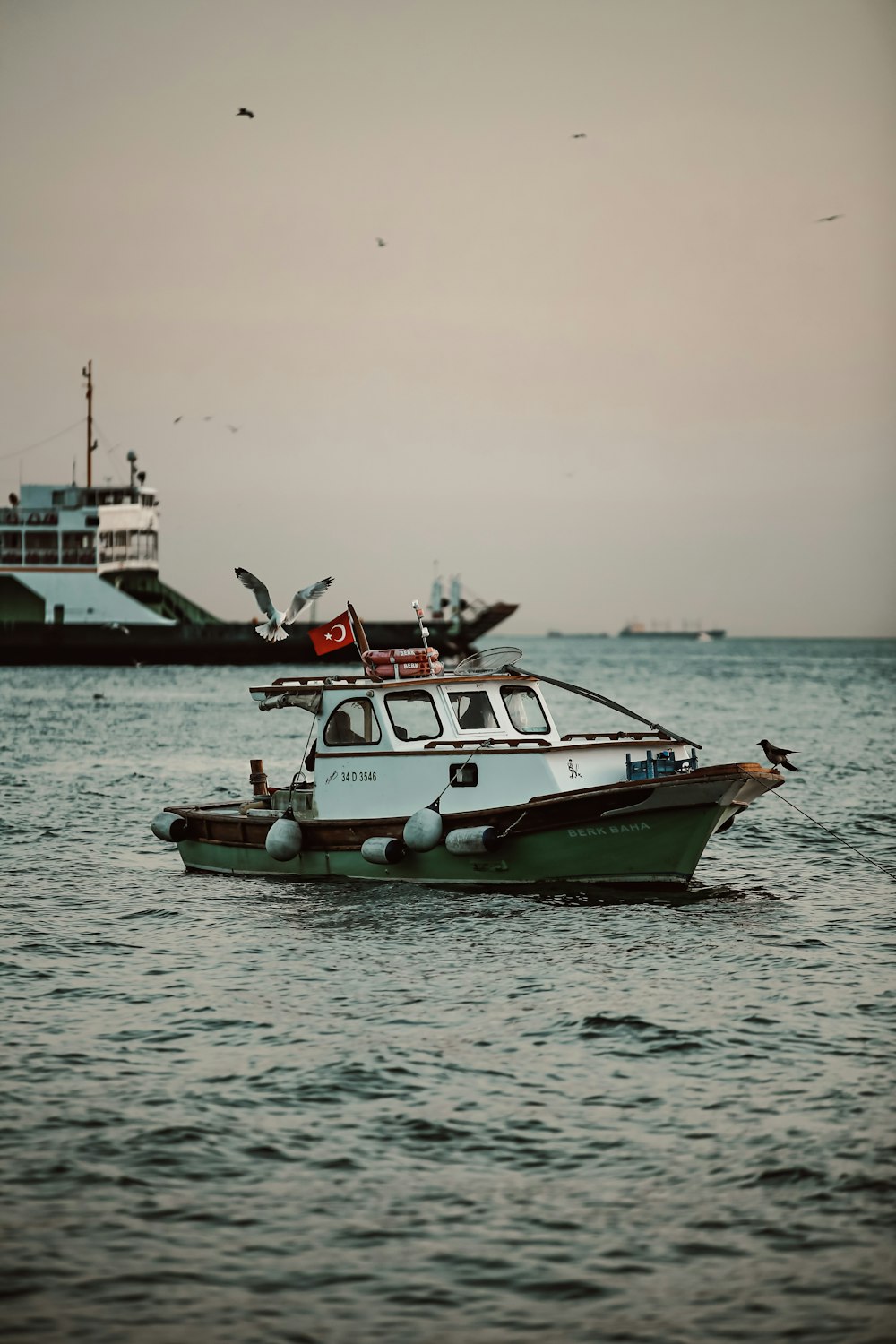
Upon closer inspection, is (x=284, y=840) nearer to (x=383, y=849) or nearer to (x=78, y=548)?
(x=383, y=849)

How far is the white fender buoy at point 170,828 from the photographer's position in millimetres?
22797

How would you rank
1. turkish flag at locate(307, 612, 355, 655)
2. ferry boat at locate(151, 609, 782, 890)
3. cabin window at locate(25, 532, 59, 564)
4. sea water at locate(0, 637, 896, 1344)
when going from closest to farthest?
sea water at locate(0, 637, 896, 1344) < ferry boat at locate(151, 609, 782, 890) < turkish flag at locate(307, 612, 355, 655) < cabin window at locate(25, 532, 59, 564)

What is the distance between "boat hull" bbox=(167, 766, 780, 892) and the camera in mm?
18500

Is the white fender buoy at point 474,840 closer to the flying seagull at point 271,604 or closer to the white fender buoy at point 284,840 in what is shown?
the white fender buoy at point 284,840

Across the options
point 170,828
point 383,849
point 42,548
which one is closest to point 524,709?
point 383,849

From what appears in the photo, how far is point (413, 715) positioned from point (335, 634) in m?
1.63

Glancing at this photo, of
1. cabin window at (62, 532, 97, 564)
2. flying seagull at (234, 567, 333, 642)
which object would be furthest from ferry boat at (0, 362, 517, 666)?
flying seagull at (234, 567, 333, 642)

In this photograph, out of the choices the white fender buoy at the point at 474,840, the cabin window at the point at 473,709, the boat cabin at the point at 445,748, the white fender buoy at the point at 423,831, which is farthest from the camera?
the cabin window at the point at 473,709

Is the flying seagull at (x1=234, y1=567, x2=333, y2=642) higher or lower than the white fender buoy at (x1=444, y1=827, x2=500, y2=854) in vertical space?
higher

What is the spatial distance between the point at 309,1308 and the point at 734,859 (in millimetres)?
17851

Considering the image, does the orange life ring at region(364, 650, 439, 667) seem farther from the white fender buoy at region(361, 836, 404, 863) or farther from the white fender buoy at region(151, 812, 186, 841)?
the white fender buoy at region(151, 812, 186, 841)

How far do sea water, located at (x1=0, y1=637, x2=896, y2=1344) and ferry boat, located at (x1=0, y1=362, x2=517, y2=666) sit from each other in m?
90.5

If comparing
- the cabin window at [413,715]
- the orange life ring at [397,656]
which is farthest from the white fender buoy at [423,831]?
the orange life ring at [397,656]

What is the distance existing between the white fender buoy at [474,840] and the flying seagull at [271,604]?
5.41 m
